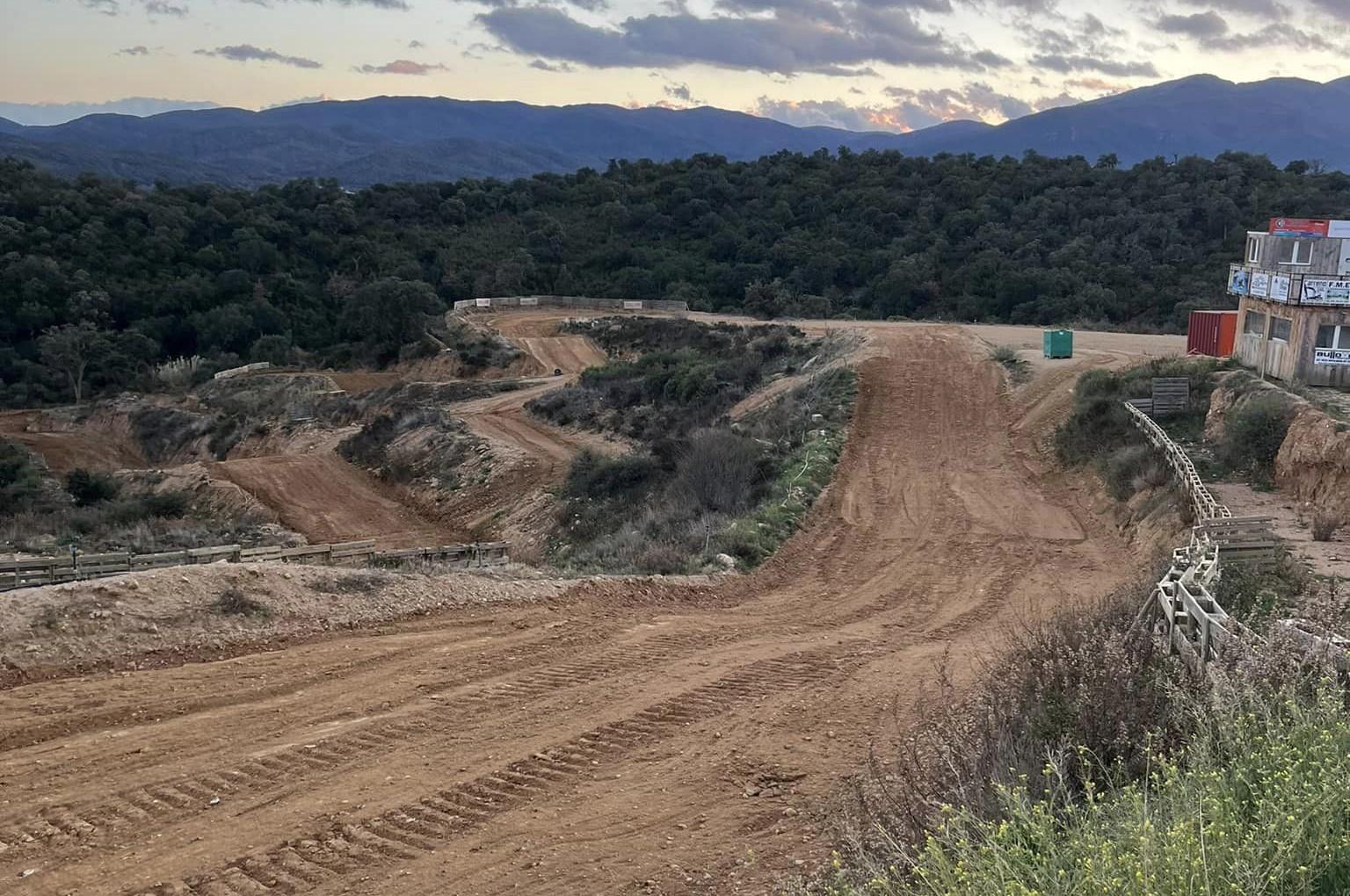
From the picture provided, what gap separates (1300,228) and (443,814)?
962 inches

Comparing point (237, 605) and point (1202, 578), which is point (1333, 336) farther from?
point (237, 605)

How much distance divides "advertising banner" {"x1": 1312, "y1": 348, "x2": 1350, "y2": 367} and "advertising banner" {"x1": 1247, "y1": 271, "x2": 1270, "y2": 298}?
81.9 inches

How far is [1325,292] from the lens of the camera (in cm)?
2200

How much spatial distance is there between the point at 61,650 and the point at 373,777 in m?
4.29

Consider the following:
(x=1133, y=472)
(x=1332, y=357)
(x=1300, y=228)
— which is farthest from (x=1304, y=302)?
(x=1133, y=472)

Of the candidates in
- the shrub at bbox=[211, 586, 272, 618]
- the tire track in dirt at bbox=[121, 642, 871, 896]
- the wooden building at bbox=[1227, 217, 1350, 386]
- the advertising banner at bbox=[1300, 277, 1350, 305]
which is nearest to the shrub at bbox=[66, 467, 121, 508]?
the shrub at bbox=[211, 586, 272, 618]

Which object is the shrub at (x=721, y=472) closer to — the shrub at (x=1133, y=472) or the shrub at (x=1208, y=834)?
the shrub at (x=1133, y=472)

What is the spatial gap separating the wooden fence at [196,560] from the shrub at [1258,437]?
14249 mm

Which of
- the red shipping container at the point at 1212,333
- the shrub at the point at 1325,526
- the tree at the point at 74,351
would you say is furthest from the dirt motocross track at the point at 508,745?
the tree at the point at 74,351

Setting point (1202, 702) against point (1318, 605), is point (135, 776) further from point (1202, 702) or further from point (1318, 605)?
point (1318, 605)

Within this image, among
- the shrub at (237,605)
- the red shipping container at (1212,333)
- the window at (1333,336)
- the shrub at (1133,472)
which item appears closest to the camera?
the shrub at (237,605)

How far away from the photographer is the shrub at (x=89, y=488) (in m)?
29.0

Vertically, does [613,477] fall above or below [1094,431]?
below

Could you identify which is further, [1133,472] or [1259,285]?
[1259,285]
